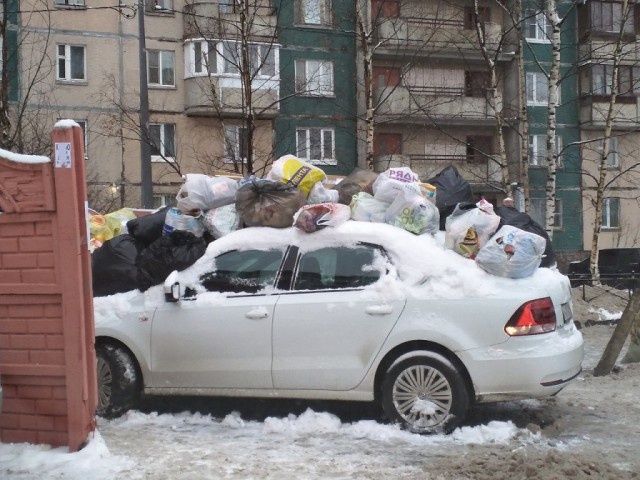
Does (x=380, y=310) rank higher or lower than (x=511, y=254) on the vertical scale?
lower

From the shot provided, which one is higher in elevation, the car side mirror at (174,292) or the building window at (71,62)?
the building window at (71,62)

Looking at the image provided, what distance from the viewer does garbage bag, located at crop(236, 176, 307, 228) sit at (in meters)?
5.91

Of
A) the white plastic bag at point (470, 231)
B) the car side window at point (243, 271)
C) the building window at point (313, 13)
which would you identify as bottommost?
the car side window at point (243, 271)

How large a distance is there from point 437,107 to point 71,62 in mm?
13945

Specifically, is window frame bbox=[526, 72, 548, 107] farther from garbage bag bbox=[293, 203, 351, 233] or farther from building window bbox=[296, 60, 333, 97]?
garbage bag bbox=[293, 203, 351, 233]

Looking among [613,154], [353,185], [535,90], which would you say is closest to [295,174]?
[353,185]

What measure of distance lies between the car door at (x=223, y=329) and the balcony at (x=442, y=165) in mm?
21850

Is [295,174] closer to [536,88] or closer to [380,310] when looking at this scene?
[380,310]

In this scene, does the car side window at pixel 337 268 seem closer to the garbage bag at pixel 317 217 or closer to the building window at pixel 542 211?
the garbage bag at pixel 317 217

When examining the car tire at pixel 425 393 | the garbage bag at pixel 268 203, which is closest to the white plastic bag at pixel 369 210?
the garbage bag at pixel 268 203

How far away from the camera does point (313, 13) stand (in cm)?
2722

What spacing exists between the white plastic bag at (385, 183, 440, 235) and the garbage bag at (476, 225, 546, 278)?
59 centimetres

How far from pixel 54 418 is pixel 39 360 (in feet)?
1.28

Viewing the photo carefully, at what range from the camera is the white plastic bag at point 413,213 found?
19.1 feet
